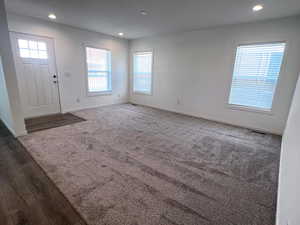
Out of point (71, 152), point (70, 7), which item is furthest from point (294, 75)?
point (70, 7)

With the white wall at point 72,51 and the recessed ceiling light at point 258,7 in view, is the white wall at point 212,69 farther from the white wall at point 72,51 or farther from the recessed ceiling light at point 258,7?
the white wall at point 72,51

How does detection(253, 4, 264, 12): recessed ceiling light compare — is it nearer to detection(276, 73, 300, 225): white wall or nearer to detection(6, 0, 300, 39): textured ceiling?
detection(6, 0, 300, 39): textured ceiling

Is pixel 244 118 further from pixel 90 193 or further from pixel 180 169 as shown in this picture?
pixel 90 193

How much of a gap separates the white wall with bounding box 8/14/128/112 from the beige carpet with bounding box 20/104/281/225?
1671 millimetres

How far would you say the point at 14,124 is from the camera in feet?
9.69

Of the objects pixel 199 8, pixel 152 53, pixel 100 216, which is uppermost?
pixel 199 8

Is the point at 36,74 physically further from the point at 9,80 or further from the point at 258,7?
the point at 258,7

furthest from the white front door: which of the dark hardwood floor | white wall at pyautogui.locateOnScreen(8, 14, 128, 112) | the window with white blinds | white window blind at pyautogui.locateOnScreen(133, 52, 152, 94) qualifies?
the window with white blinds

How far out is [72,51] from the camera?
15.3 ft

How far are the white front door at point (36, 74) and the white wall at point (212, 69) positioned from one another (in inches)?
122

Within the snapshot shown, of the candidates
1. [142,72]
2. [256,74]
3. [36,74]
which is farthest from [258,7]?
[36,74]

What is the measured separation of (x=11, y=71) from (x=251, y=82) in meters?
5.13

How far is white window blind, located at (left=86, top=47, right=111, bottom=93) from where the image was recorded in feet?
17.1

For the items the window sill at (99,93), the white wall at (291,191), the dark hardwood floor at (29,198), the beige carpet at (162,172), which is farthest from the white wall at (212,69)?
the dark hardwood floor at (29,198)
